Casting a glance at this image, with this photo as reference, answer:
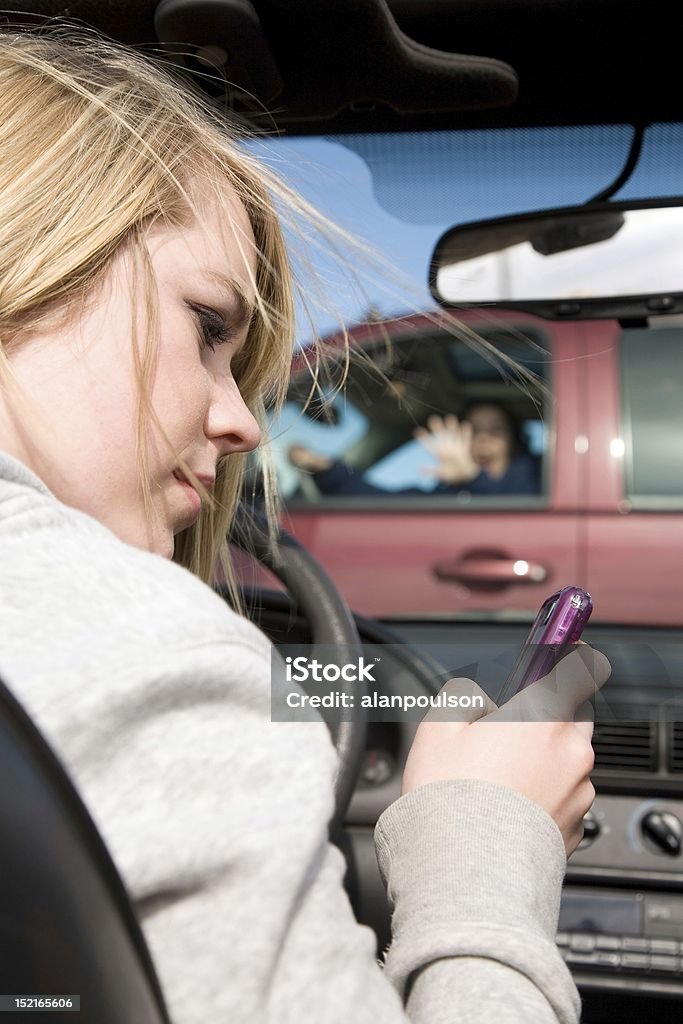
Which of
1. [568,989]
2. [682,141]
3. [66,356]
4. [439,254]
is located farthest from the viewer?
[439,254]

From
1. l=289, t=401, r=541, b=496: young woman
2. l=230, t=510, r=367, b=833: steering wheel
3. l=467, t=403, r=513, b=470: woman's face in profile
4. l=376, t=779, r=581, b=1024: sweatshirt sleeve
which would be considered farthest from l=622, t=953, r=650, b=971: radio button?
l=467, t=403, r=513, b=470: woman's face in profile

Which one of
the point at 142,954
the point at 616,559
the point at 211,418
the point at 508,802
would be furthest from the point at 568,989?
the point at 616,559

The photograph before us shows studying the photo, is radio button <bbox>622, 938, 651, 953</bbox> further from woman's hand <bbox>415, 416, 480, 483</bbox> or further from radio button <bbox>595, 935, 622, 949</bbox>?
woman's hand <bbox>415, 416, 480, 483</bbox>

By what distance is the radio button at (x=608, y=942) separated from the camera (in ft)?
7.25

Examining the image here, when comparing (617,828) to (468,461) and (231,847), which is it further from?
(468,461)

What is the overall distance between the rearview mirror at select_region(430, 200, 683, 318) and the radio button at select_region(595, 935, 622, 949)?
1264mm

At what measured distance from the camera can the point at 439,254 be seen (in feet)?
5.10

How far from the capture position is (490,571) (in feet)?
14.9

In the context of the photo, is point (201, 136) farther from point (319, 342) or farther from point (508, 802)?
point (508, 802)

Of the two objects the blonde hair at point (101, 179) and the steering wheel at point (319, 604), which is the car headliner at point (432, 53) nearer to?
the blonde hair at point (101, 179)

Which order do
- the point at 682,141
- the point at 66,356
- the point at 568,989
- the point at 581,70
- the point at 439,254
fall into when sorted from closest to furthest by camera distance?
1. the point at 568,989
2. the point at 66,356
3. the point at 581,70
4. the point at 682,141
5. the point at 439,254

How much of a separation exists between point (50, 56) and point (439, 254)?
580mm

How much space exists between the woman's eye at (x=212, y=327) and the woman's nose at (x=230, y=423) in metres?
0.05

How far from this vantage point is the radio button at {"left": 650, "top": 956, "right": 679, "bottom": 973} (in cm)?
218
